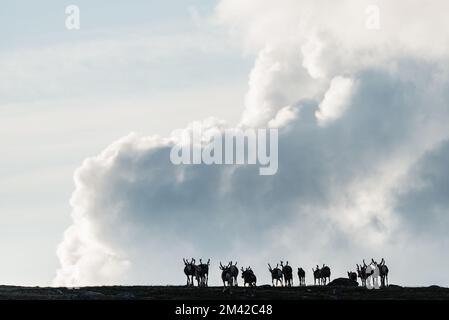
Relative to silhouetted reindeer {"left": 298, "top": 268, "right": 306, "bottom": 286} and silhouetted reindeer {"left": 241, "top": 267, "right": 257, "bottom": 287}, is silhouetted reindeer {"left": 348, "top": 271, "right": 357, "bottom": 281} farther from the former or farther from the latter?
silhouetted reindeer {"left": 241, "top": 267, "right": 257, "bottom": 287}

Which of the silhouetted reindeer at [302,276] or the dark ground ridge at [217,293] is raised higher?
the silhouetted reindeer at [302,276]

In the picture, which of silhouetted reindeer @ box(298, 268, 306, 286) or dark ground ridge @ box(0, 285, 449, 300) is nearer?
dark ground ridge @ box(0, 285, 449, 300)

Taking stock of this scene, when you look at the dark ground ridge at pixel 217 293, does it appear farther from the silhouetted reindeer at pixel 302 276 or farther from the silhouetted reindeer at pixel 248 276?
the silhouetted reindeer at pixel 302 276

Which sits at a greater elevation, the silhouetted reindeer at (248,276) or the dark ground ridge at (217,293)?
the silhouetted reindeer at (248,276)

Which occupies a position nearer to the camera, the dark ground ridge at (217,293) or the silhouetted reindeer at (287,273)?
the dark ground ridge at (217,293)

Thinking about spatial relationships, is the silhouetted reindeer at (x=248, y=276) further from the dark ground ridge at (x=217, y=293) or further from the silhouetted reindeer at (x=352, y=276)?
the silhouetted reindeer at (x=352, y=276)

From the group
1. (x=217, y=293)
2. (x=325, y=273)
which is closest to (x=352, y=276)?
(x=325, y=273)

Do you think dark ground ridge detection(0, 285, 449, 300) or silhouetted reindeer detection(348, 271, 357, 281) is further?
silhouetted reindeer detection(348, 271, 357, 281)

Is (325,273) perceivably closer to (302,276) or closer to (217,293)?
(302,276)

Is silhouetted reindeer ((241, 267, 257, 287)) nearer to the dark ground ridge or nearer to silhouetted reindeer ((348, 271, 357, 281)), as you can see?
the dark ground ridge

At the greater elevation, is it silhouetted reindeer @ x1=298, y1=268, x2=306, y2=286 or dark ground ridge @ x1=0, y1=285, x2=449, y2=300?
silhouetted reindeer @ x1=298, y1=268, x2=306, y2=286

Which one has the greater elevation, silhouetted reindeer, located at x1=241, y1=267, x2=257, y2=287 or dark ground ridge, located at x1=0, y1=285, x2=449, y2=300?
silhouetted reindeer, located at x1=241, y1=267, x2=257, y2=287
